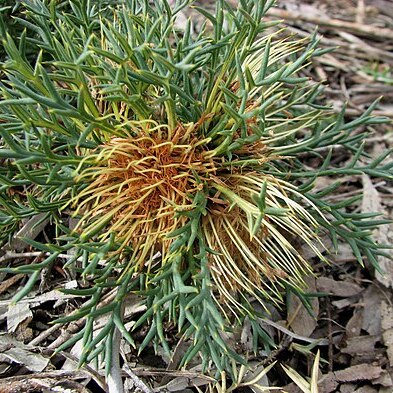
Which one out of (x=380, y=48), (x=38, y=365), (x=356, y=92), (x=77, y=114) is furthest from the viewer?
(x=380, y=48)

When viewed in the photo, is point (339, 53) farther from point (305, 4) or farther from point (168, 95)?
point (168, 95)

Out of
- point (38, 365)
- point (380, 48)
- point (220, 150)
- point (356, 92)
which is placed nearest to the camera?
point (220, 150)

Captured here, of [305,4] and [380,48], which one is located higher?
[305,4]

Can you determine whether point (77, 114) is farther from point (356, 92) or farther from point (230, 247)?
point (356, 92)

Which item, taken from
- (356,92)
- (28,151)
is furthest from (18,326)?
(356,92)

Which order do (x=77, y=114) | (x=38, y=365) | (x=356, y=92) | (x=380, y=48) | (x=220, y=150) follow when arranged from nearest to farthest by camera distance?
(x=77, y=114)
(x=220, y=150)
(x=38, y=365)
(x=356, y=92)
(x=380, y=48)

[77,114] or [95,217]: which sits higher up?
[77,114]

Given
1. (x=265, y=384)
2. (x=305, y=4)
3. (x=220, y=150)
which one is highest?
(x=220, y=150)

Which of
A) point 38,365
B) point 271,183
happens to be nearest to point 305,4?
point 271,183

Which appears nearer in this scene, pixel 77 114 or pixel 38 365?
pixel 77 114
